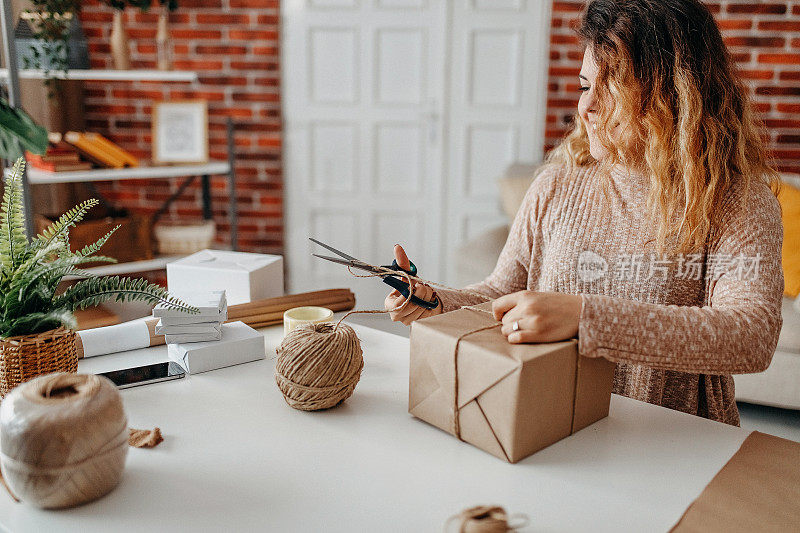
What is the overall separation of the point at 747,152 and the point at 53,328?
123cm

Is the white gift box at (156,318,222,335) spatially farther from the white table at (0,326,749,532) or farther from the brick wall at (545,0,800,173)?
the brick wall at (545,0,800,173)

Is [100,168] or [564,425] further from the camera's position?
[100,168]

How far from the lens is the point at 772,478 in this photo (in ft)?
2.93

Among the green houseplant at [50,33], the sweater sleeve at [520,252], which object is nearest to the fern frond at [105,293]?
the sweater sleeve at [520,252]

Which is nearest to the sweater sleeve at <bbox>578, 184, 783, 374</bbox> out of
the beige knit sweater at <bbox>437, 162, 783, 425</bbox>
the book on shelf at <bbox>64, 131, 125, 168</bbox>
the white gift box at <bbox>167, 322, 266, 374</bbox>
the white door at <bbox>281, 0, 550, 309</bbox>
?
the beige knit sweater at <bbox>437, 162, 783, 425</bbox>

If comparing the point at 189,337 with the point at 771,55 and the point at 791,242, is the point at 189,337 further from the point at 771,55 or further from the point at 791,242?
the point at 771,55

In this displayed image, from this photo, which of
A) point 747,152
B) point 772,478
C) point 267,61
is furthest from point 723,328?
point 267,61

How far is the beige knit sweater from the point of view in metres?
1.02

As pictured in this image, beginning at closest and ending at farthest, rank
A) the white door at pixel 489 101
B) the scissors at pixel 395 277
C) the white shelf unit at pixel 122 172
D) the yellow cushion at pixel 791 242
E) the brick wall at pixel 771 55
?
the scissors at pixel 395 277 < the yellow cushion at pixel 791 242 < the white shelf unit at pixel 122 172 < the brick wall at pixel 771 55 < the white door at pixel 489 101

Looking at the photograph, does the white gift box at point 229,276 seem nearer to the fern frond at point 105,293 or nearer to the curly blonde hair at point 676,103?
the fern frond at point 105,293

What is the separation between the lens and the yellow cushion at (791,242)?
2.60m

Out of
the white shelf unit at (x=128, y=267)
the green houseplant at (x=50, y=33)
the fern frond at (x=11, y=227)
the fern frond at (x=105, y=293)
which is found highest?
the green houseplant at (x=50, y=33)

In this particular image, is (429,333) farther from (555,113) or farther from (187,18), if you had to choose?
(187,18)

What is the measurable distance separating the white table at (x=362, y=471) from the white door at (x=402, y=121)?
2.76m
